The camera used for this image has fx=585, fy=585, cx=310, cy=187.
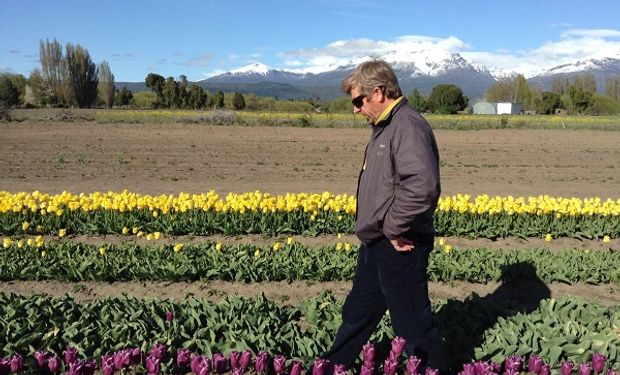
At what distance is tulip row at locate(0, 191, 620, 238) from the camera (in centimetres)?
845

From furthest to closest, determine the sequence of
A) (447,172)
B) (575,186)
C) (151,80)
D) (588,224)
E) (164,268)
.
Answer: (151,80)
(447,172)
(575,186)
(588,224)
(164,268)

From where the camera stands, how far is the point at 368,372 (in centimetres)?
345

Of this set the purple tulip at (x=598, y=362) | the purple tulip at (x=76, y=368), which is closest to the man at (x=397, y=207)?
the purple tulip at (x=598, y=362)

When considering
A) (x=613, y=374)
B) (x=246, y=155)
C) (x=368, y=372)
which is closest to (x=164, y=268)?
(x=368, y=372)

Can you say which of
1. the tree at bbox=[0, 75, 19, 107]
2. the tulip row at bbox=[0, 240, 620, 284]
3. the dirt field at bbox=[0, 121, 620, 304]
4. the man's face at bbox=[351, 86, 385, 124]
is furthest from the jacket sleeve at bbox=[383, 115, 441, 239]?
the tree at bbox=[0, 75, 19, 107]

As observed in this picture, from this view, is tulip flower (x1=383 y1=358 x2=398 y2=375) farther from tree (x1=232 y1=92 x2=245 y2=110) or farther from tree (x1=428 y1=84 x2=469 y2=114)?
tree (x1=428 y1=84 x2=469 y2=114)

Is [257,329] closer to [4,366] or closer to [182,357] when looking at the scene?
[182,357]

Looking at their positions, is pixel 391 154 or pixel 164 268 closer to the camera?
pixel 391 154

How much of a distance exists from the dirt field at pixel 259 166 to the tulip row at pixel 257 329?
1.61 metres

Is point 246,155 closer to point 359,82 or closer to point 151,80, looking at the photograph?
point 359,82

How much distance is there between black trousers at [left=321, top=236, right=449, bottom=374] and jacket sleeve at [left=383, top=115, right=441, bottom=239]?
275 millimetres

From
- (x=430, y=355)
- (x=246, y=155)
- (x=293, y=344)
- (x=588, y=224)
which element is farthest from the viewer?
(x=246, y=155)

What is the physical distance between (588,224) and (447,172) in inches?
307

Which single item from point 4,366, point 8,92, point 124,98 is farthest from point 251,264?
point 124,98
